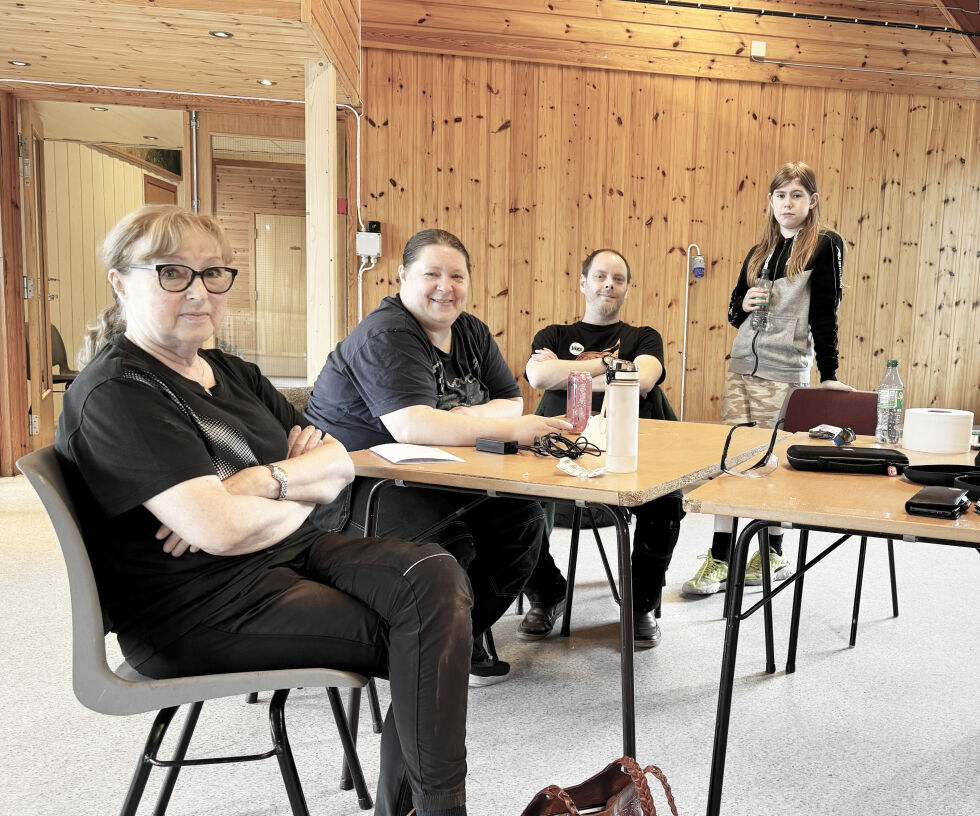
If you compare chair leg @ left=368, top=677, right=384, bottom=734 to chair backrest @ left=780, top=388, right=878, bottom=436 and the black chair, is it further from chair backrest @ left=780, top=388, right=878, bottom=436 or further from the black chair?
the black chair

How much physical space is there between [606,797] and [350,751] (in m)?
0.53

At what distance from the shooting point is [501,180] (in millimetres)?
5551

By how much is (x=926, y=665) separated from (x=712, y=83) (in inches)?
168

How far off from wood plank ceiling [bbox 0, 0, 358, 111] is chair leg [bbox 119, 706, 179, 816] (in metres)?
2.95

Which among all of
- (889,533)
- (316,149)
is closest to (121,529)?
(889,533)

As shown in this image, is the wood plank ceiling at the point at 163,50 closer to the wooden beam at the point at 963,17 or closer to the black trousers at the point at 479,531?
the black trousers at the point at 479,531

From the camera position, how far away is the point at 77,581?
1.24 meters

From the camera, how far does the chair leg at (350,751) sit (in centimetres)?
157

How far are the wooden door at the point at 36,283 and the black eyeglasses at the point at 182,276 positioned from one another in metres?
4.30

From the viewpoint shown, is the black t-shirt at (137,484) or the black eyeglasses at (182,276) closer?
the black t-shirt at (137,484)

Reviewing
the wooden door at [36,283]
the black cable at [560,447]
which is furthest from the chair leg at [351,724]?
the wooden door at [36,283]

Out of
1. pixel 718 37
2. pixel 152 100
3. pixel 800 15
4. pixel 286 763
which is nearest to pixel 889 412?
pixel 286 763

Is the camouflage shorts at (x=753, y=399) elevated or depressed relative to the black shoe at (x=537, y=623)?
elevated

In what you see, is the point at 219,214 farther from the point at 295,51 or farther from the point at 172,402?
the point at 172,402
